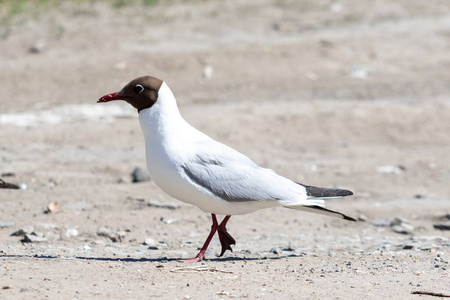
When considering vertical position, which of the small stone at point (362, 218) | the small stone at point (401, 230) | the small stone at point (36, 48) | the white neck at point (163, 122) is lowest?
the small stone at point (401, 230)

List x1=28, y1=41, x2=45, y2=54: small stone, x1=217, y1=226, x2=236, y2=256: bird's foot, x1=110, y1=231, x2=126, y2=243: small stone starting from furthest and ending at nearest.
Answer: x1=28, y1=41, x2=45, y2=54: small stone, x1=110, y1=231, x2=126, y2=243: small stone, x1=217, y1=226, x2=236, y2=256: bird's foot

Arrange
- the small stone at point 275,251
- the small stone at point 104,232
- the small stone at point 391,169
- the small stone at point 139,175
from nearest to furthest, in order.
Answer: the small stone at point 275,251 → the small stone at point 104,232 → the small stone at point 139,175 → the small stone at point 391,169

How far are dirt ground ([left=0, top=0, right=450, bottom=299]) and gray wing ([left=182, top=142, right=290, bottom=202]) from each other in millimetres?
493

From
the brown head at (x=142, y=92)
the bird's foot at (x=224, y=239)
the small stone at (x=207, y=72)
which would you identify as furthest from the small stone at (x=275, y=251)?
the small stone at (x=207, y=72)

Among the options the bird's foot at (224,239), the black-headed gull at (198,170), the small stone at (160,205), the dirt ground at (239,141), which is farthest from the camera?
the small stone at (160,205)

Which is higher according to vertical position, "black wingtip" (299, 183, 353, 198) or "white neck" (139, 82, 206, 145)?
"white neck" (139, 82, 206, 145)

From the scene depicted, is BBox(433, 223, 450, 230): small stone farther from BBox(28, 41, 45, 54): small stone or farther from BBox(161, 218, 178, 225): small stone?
BBox(28, 41, 45, 54): small stone

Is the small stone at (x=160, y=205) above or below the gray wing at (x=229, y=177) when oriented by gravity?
below

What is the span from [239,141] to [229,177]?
4.48m

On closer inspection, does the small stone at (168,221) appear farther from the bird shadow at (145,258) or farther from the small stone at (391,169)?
the small stone at (391,169)

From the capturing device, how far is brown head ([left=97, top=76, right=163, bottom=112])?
5.30 meters

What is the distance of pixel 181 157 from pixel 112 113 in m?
5.44

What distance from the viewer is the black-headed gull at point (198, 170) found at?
16.8 feet

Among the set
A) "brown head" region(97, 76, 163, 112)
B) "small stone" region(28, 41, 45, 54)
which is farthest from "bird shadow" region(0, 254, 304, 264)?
"small stone" region(28, 41, 45, 54)
